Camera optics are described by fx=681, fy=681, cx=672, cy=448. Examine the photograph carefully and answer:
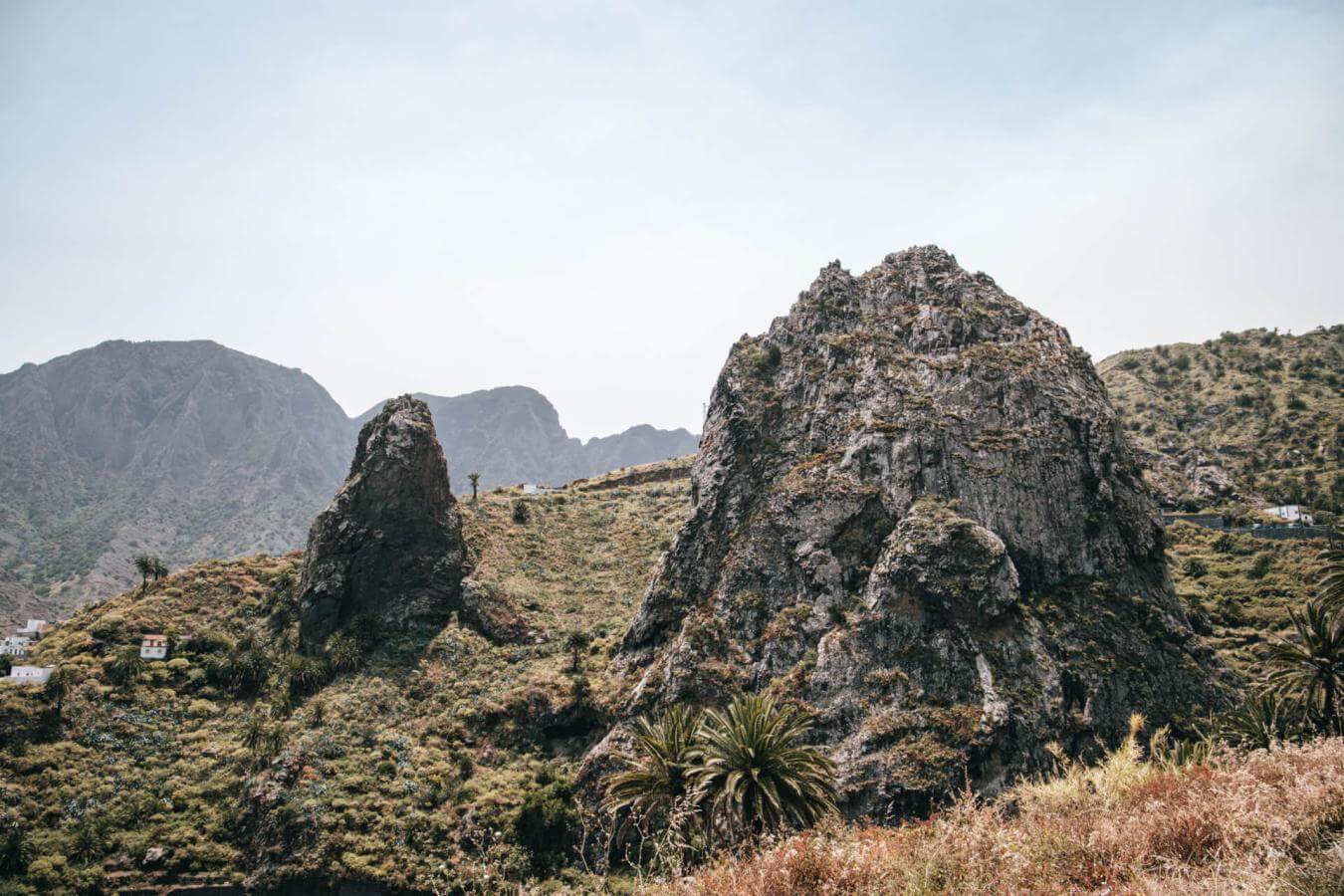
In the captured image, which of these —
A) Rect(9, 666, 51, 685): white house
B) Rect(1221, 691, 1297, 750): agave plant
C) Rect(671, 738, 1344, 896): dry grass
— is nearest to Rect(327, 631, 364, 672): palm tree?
Rect(9, 666, 51, 685): white house

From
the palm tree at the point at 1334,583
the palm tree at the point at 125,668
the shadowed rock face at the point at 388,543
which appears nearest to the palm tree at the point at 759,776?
the palm tree at the point at 1334,583

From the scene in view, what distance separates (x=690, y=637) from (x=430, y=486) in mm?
30223

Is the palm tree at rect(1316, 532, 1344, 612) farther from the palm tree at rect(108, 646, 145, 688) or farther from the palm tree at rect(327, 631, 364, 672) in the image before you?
the palm tree at rect(108, 646, 145, 688)

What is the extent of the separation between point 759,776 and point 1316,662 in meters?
26.5

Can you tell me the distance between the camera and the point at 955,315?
58.6m

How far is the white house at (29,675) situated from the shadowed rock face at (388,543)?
15997 mm

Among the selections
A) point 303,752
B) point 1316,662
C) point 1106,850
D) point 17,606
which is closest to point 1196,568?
point 1316,662

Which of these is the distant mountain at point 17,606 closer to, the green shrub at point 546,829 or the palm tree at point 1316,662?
the green shrub at point 546,829

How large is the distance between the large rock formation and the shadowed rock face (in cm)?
2036

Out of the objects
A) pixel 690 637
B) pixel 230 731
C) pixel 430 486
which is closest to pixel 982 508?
pixel 690 637

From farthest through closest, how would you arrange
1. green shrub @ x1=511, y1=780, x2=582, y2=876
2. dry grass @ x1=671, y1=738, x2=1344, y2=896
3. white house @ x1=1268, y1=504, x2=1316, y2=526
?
white house @ x1=1268, y1=504, x2=1316, y2=526
green shrub @ x1=511, y1=780, x2=582, y2=876
dry grass @ x1=671, y1=738, x2=1344, y2=896

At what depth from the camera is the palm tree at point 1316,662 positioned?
2959 centimetres

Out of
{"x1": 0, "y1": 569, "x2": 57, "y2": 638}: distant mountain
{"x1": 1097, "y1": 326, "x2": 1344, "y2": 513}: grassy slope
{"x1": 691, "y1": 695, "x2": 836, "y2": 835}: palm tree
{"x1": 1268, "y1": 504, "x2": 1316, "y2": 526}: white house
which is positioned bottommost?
{"x1": 0, "y1": 569, "x2": 57, "y2": 638}: distant mountain

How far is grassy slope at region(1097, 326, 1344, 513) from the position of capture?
82.7 meters
